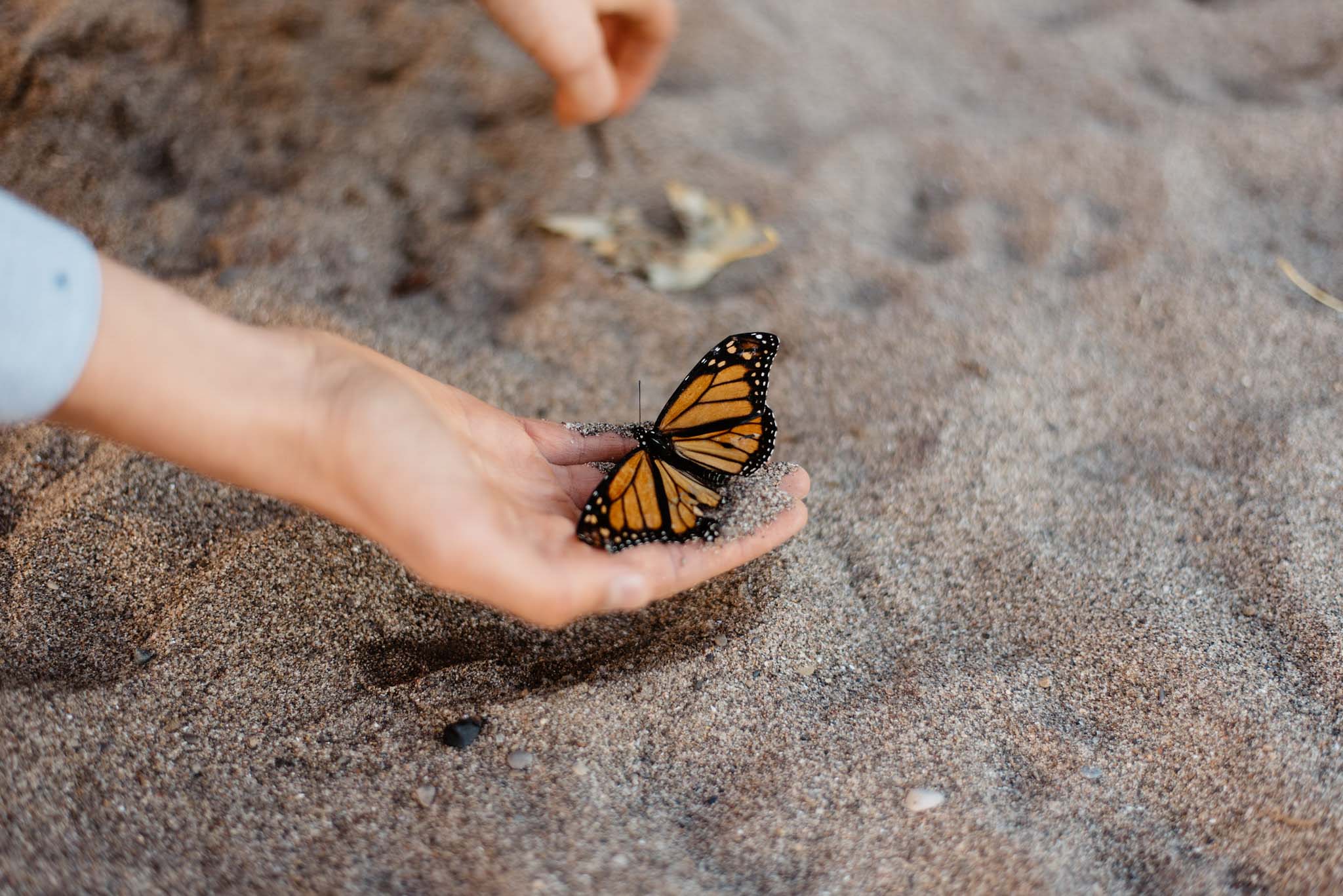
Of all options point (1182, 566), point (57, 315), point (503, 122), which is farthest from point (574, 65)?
point (1182, 566)

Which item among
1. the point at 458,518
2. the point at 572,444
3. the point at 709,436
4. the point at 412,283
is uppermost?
the point at 458,518

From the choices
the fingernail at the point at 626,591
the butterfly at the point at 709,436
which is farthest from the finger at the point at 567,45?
the fingernail at the point at 626,591

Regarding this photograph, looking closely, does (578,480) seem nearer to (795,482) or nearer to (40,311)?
(795,482)

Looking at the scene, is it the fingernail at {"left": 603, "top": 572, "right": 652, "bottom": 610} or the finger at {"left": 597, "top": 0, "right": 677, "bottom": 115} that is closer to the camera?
the fingernail at {"left": 603, "top": 572, "right": 652, "bottom": 610}

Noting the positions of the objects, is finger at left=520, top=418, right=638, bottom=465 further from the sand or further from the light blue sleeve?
the light blue sleeve

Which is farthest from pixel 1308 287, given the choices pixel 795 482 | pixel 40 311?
pixel 40 311

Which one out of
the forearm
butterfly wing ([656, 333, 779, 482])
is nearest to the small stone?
butterfly wing ([656, 333, 779, 482])
